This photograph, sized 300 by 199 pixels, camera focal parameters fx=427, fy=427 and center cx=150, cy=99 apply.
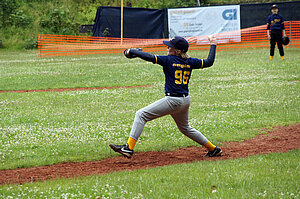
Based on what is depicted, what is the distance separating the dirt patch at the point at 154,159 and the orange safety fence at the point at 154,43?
2284 cm

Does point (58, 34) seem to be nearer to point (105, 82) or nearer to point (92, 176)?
point (105, 82)

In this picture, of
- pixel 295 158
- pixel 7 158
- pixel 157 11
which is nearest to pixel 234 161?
pixel 295 158

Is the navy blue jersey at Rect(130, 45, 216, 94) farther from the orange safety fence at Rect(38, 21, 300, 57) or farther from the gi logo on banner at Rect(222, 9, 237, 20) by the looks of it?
the gi logo on banner at Rect(222, 9, 237, 20)

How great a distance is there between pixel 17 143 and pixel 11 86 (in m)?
8.64

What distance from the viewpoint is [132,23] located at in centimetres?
3381

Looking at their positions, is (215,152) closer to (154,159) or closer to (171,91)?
(154,159)

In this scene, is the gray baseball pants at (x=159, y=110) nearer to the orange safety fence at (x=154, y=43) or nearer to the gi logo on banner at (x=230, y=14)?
the orange safety fence at (x=154, y=43)

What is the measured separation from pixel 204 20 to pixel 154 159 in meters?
28.2

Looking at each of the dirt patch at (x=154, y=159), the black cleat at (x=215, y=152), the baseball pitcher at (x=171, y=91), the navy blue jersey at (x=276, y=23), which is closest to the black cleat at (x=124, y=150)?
the baseball pitcher at (x=171, y=91)

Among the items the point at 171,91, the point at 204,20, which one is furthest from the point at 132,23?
the point at 171,91

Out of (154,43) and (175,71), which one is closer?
(175,71)

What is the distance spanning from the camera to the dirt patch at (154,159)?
6.03 m

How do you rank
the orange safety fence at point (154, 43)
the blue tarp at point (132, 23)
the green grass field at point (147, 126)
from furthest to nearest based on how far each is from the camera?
the blue tarp at point (132, 23) → the orange safety fence at point (154, 43) → the green grass field at point (147, 126)

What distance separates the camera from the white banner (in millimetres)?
33625
